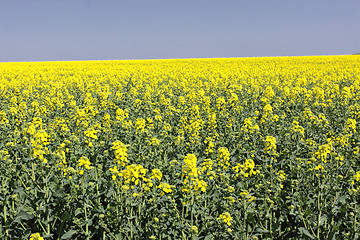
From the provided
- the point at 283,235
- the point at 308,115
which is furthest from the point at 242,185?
the point at 308,115

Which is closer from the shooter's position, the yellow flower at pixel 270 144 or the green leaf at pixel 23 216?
the green leaf at pixel 23 216

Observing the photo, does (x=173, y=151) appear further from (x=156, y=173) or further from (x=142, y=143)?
(x=156, y=173)

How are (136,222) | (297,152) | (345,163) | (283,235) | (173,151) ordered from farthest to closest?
(173,151), (297,152), (345,163), (283,235), (136,222)

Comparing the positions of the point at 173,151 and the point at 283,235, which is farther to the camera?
the point at 173,151

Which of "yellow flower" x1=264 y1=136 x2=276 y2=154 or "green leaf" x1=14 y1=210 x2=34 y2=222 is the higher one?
"yellow flower" x1=264 y1=136 x2=276 y2=154

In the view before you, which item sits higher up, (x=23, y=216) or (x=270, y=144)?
(x=270, y=144)

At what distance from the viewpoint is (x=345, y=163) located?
6281 millimetres

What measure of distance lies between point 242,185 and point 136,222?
174 cm

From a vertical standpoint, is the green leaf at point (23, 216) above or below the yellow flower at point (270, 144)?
below

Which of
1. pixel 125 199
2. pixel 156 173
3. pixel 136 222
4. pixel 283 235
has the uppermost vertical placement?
pixel 156 173

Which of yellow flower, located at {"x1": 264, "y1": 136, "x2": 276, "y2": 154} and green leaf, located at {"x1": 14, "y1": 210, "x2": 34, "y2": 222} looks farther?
yellow flower, located at {"x1": 264, "y1": 136, "x2": 276, "y2": 154}

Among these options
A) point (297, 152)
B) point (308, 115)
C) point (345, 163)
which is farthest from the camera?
point (308, 115)

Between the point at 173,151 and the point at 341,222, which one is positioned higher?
the point at 173,151

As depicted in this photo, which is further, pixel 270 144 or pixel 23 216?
pixel 270 144
